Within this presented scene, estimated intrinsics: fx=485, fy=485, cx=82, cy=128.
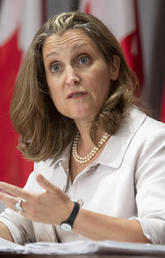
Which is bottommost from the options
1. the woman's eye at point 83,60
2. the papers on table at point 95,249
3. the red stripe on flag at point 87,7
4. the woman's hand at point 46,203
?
the woman's hand at point 46,203

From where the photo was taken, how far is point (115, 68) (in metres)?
1.82

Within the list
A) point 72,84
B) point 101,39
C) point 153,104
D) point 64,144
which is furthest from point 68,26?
point 153,104

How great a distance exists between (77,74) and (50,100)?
28 cm

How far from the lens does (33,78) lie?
72.7 inches

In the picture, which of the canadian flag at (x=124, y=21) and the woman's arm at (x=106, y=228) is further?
the canadian flag at (x=124, y=21)

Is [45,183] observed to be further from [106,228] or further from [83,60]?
[83,60]

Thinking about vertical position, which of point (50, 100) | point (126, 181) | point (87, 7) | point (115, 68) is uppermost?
point (87, 7)

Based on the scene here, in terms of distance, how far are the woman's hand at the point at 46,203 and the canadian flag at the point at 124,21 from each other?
1.04 m

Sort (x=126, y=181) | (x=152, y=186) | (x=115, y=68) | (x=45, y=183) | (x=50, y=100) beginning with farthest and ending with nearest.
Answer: (x=50, y=100) < (x=115, y=68) < (x=126, y=181) < (x=152, y=186) < (x=45, y=183)

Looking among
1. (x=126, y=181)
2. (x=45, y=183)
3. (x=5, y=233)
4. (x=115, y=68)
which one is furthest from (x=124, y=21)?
(x=45, y=183)

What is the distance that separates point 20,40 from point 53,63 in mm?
718

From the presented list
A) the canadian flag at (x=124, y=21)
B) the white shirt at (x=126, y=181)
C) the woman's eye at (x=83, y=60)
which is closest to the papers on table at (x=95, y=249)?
the white shirt at (x=126, y=181)

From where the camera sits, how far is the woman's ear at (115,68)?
180 cm

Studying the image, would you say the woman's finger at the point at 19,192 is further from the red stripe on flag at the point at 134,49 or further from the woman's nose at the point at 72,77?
the red stripe on flag at the point at 134,49
